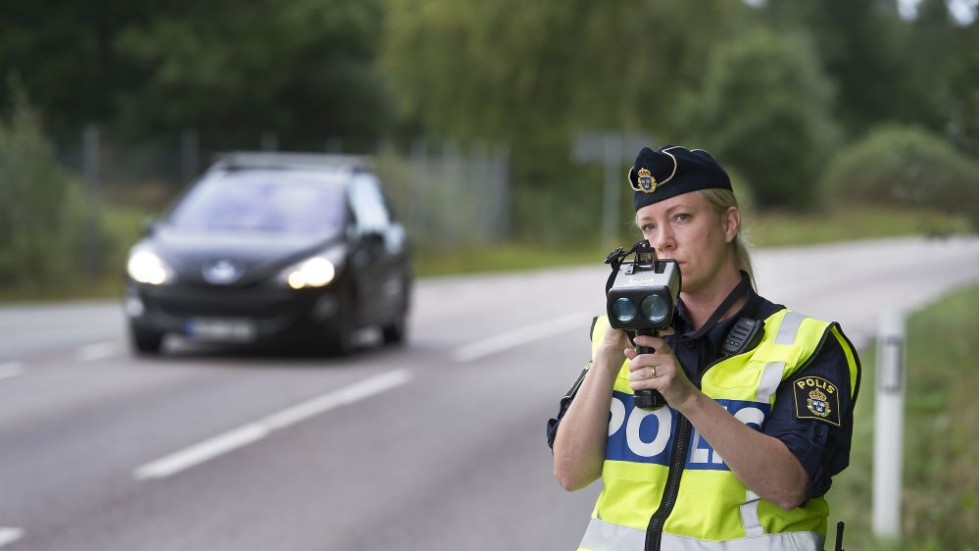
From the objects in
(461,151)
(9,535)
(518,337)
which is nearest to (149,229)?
(518,337)

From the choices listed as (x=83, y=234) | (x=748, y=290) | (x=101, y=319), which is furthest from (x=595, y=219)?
(x=748, y=290)

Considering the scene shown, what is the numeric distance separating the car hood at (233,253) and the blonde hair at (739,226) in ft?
39.6

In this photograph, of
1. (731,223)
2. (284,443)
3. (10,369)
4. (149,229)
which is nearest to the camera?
(731,223)

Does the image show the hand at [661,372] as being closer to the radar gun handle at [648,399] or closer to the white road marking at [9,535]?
the radar gun handle at [648,399]

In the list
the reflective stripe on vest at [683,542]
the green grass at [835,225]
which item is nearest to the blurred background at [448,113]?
the green grass at [835,225]

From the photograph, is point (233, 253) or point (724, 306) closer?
Answer: point (724, 306)

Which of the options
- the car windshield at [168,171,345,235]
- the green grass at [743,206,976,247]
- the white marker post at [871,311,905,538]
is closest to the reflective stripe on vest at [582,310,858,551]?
the white marker post at [871,311,905,538]

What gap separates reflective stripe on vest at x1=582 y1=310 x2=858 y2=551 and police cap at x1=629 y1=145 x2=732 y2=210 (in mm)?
250

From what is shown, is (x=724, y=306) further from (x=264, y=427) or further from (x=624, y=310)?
(x=264, y=427)

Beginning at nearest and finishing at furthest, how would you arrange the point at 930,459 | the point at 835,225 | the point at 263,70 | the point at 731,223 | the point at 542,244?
the point at 731,223 → the point at 930,459 → the point at 542,244 → the point at 263,70 → the point at 835,225

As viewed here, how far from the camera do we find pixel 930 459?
10.1 meters

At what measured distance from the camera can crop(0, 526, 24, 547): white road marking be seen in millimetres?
7816

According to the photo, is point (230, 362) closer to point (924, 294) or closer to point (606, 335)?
point (606, 335)

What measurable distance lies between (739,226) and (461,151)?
51290 millimetres
